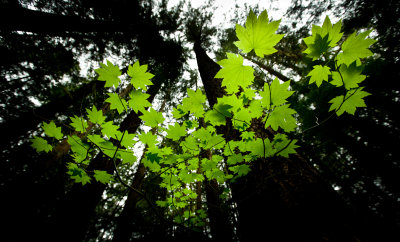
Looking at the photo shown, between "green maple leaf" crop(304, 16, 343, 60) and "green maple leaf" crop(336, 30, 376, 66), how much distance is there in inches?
3.5

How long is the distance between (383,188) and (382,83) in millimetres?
2229

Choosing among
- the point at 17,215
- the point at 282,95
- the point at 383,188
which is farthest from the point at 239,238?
the point at 383,188

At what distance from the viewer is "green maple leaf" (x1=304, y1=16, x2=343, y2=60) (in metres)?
0.87

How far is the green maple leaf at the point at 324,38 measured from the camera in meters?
0.87

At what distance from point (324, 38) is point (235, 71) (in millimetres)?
486

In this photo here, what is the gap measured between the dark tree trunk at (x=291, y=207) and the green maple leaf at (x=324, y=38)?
792 millimetres

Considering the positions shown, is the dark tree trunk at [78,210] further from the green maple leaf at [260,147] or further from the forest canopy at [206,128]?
the green maple leaf at [260,147]

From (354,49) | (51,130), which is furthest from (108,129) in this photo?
(354,49)

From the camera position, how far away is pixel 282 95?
1031 mm

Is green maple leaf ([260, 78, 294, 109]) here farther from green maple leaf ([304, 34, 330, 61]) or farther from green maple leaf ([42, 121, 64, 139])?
green maple leaf ([42, 121, 64, 139])

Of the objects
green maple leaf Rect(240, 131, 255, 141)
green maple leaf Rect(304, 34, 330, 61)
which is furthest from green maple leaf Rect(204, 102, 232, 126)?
green maple leaf Rect(304, 34, 330, 61)

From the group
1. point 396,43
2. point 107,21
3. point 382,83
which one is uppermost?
point 107,21

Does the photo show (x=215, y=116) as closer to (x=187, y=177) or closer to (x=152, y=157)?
(x=152, y=157)

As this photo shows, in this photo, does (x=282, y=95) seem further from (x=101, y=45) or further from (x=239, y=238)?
(x=101, y=45)
